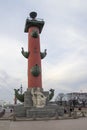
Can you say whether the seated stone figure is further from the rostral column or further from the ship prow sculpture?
the rostral column

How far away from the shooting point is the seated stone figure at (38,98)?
112 ft

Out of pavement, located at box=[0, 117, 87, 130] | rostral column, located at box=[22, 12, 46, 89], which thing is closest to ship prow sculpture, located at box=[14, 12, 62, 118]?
rostral column, located at box=[22, 12, 46, 89]

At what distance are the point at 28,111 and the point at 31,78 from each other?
17.9ft

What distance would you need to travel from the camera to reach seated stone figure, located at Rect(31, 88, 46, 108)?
112 feet

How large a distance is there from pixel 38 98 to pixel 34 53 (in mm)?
6370

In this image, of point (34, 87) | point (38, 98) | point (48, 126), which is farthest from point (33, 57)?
point (48, 126)

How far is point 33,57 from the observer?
121 ft

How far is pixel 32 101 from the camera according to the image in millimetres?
34438

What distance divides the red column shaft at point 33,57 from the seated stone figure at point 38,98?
122cm

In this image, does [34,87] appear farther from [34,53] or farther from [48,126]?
[48,126]

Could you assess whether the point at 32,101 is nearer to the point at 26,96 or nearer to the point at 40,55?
the point at 26,96

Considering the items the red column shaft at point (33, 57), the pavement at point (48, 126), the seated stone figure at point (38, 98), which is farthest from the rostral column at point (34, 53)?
the pavement at point (48, 126)

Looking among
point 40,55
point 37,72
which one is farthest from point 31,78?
point 40,55

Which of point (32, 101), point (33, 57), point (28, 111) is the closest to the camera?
point (28, 111)
